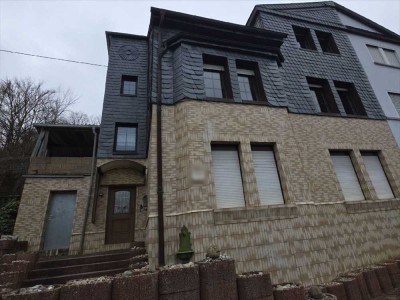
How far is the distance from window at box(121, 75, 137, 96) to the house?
0.08 m

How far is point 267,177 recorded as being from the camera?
6.43m

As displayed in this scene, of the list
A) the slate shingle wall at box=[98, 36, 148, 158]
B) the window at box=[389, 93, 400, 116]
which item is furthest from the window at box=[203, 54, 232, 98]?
the window at box=[389, 93, 400, 116]

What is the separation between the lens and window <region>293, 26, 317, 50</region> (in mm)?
10695

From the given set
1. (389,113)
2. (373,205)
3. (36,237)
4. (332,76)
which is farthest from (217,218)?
(389,113)

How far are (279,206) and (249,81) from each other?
14.5ft

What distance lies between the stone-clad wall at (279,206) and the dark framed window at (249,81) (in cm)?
73

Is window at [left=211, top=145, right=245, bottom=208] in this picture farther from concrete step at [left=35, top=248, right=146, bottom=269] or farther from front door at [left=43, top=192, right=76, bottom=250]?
front door at [left=43, top=192, right=76, bottom=250]

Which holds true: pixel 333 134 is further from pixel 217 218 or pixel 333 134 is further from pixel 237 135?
pixel 217 218

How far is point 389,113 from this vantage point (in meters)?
9.79

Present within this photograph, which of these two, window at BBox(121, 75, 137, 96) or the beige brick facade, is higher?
window at BBox(121, 75, 137, 96)

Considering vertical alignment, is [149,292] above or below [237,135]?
below

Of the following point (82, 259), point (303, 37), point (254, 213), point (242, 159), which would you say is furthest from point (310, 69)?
point (82, 259)

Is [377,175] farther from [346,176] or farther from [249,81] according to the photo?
[249,81]

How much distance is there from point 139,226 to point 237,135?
528 centimetres
